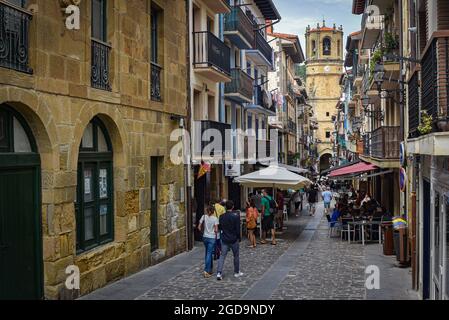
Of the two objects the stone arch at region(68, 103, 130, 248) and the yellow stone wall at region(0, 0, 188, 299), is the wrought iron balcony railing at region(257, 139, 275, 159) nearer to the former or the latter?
the yellow stone wall at region(0, 0, 188, 299)

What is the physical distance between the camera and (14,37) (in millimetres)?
9156

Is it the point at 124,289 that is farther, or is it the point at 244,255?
the point at 244,255

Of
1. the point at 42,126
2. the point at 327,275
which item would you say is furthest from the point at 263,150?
the point at 42,126

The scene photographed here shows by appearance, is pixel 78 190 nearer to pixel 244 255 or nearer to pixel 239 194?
pixel 244 255

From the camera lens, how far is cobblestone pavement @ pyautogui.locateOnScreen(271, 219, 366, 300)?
38.1 feet

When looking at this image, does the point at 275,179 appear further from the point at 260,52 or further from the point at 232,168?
the point at 260,52

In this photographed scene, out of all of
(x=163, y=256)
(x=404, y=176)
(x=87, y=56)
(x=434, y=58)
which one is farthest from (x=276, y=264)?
(x=434, y=58)

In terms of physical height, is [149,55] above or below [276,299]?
above

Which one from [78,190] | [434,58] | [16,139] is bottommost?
[78,190]

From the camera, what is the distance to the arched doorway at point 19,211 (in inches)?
354

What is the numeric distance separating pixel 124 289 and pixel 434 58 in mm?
7050

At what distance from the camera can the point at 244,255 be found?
17.0 m

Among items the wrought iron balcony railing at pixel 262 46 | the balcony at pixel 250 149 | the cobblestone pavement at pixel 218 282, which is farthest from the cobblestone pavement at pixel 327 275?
the wrought iron balcony railing at pixel 262 46

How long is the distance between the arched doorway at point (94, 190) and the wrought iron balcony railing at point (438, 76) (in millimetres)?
6338
